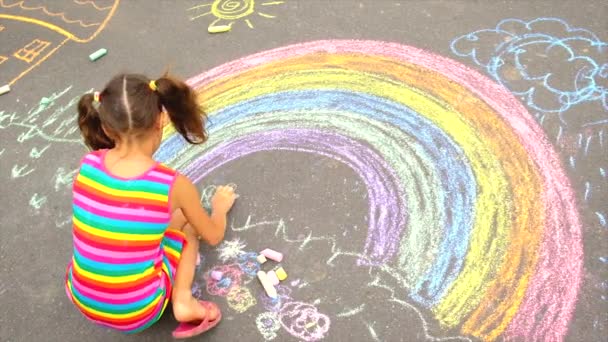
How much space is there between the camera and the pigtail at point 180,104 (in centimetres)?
187

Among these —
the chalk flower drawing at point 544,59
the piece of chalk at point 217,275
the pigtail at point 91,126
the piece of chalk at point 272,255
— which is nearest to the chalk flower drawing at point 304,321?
the piece of chalk at point 272,255

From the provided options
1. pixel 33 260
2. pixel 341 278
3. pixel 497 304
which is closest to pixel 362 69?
pixel 341 278

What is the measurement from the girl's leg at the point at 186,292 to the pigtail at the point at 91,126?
56 cm

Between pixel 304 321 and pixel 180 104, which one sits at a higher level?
pixel 180 104

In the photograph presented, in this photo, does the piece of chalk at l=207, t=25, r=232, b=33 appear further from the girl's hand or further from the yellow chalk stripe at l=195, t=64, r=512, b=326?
the girl's hand

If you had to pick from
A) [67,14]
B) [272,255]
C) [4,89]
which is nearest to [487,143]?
[272,255]

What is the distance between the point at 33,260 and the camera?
2588mm

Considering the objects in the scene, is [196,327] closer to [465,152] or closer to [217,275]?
[217,275]

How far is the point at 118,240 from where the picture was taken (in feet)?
6.01

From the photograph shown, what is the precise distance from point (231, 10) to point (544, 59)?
2.16m

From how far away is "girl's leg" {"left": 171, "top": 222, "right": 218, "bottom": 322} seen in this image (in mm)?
2072

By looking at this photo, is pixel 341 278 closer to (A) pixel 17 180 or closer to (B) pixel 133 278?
(B) pixel 133 278

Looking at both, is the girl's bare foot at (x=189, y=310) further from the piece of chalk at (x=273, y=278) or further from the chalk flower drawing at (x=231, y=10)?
the chalk flower drawing at (x=231, y=10)

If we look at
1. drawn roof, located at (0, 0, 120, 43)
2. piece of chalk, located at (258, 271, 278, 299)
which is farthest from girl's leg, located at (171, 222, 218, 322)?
drawn roof, located at (0, 0, 120, 43)
